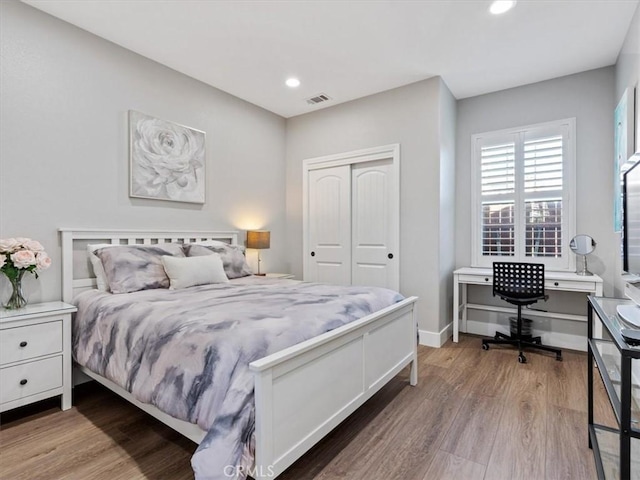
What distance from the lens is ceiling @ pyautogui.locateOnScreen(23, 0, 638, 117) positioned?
2.58 metres

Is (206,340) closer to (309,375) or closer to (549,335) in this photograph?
(309,375)

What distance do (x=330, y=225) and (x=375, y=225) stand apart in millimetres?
659

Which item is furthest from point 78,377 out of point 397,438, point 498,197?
point 498,197

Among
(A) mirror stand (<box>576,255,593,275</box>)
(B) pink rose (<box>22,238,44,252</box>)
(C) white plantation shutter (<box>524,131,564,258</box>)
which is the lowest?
(A) mirror stand (<box>576,255,593,275</box>)

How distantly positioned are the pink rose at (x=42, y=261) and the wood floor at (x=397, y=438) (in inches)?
39.1

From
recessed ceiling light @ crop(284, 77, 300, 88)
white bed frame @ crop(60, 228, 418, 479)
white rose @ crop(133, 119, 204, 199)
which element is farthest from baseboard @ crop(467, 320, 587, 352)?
white rose @ crop(133, 119, 204, 199)

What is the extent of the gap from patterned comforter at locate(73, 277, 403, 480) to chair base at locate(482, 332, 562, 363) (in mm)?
1671

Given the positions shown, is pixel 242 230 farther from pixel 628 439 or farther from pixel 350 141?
pixel 628 439

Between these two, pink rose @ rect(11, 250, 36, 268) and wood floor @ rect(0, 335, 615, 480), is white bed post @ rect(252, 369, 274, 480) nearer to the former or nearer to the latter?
wood floor @ rect(0, 335, 615, 480)

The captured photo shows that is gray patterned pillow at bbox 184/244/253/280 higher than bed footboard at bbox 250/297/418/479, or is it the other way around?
gray patterned pillow at bbox 184/244/253/280

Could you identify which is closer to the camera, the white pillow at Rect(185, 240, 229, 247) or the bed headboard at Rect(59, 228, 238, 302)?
the bed headboard at Rect(59, 228, 238, 302)

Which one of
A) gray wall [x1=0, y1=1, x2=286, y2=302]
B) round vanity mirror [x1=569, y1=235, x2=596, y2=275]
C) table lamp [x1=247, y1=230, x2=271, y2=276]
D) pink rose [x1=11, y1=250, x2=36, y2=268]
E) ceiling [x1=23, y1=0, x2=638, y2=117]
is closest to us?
pink rose [x1=11, y1=250, x2=36, y2=268]

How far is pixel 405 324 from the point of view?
266 centimetres

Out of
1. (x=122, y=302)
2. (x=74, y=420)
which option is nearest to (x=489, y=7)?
(x=122, y=302)
